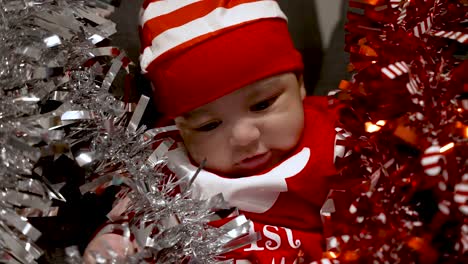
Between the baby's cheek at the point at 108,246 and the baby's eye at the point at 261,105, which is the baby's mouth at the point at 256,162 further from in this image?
the baby's cheek at the point at 108,246

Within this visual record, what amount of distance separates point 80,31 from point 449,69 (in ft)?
1.48

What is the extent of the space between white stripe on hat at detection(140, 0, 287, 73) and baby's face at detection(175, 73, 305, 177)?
9 cm

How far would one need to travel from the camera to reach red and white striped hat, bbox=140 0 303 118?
781 millimetres

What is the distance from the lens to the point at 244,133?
79 centimetres

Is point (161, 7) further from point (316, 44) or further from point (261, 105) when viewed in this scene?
point (316, 44)

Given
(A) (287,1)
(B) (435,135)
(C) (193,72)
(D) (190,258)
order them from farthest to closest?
(A) (287,1), (C) (193,72), (D) (190,258), (B) (435,135)

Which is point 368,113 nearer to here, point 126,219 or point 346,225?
point 346,225

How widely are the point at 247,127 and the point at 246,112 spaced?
0.02 metres

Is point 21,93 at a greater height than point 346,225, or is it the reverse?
point 21,93

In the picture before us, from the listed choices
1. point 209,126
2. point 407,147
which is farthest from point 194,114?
point 407,147

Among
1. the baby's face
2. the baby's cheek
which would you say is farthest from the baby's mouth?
the baby's cheek

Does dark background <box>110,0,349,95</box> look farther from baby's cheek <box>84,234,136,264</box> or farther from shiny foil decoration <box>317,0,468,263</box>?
baby's cheek <box>84,234,136,264</box>

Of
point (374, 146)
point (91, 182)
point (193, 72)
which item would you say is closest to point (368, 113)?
point (374, 146)

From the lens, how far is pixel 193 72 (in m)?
0.78
